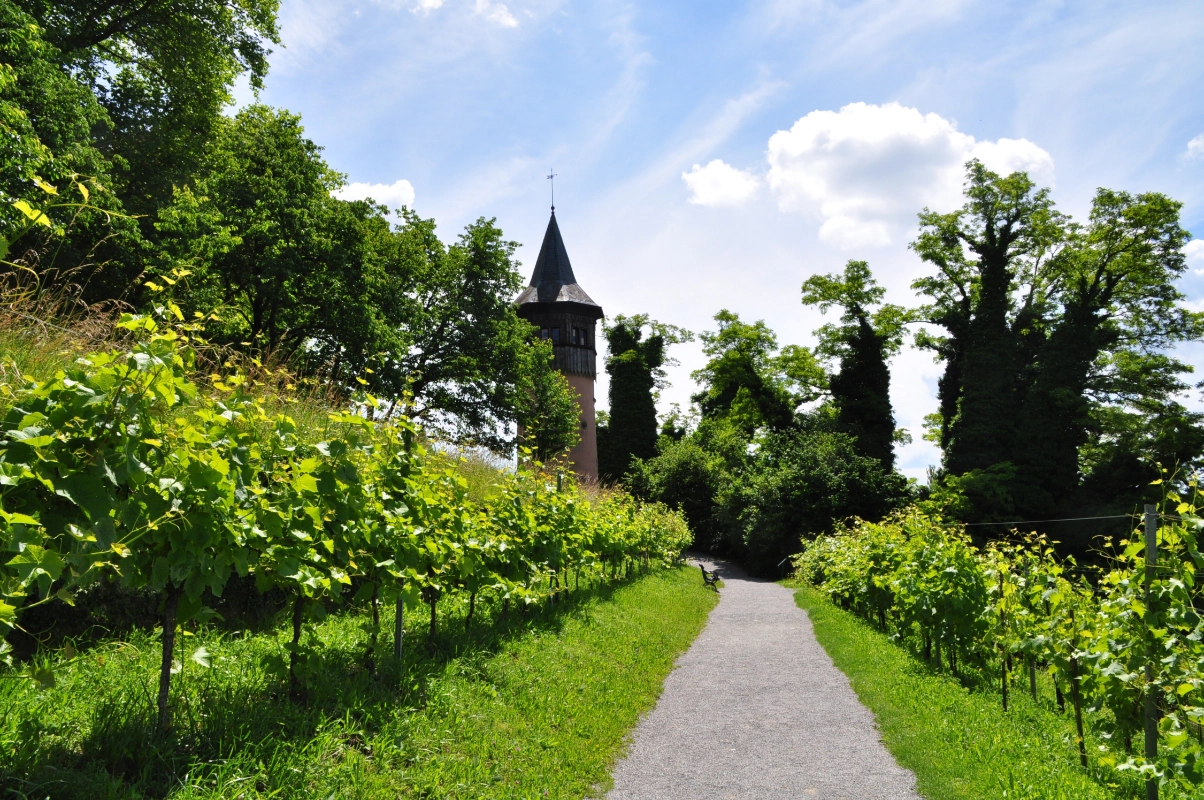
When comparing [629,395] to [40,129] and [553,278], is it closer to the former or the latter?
[553,278]

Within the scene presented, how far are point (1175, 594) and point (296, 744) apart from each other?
5188mm

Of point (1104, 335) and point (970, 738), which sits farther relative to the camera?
point (1104, 335)

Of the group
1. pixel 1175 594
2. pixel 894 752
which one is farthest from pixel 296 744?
pixel 1175 594

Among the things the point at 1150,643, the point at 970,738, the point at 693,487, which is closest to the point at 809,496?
the point at 693,487

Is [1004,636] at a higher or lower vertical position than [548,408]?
lower

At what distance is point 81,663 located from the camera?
471 cm

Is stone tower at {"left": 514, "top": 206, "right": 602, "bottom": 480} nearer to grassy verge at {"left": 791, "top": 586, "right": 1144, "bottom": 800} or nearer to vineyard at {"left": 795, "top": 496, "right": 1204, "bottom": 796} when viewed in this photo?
vineyard at {"left": 795, "top": 496, "right": 1204, "bottom": 796}

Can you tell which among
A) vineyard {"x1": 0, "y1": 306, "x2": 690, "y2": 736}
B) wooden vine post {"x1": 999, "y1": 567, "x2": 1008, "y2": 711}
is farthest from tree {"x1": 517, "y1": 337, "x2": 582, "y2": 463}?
vineyard {"x1": 0, "y1": 306, "x2": 690, "y2": 736}

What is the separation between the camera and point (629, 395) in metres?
47.2

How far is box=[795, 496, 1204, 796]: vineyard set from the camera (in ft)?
14.0

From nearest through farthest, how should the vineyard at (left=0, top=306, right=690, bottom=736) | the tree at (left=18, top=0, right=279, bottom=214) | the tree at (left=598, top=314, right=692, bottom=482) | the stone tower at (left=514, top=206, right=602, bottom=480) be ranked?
the vineyard at (left=0, top=306, right=690, bottom=736) < the tree at (left=18, top=0, right=279, bottom=214) < the stone tower at (left=514, top=206, right=602, bottom=480) < the tree at (left=598, top=314, right=692, bottom=482)

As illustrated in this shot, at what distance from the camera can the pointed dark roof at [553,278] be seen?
4044 cm

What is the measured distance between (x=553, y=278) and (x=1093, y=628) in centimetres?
3707

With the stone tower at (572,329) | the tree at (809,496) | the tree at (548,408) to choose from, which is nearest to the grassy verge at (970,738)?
the tree at (809,496)
